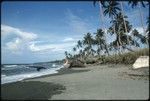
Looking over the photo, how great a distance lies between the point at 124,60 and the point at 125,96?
26.4 m

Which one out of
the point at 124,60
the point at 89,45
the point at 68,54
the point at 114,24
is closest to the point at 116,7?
the point at 114,24

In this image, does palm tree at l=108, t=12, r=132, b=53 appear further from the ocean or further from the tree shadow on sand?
the tree shadow on sand

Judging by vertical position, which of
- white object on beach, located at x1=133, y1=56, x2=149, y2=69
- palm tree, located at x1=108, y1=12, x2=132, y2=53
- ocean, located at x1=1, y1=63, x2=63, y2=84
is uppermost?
palm tree, located at x1=108, y1=12, x2=132, y2=53

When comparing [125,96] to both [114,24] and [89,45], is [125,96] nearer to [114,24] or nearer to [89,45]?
[114,24]

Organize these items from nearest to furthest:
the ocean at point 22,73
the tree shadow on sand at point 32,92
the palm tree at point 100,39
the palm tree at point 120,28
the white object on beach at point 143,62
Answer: the tree shadow on sand at point 32,92 < the white object on beach at point 143,62 < the ocean at point 22,73 < the palm tree at point 120,28 < the palm tree at point 100,39

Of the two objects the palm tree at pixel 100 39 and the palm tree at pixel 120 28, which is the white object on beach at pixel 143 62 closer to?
the palm tree at pixel 120 28

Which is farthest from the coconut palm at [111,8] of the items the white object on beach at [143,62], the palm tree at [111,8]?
the white object on beach at [143,62]

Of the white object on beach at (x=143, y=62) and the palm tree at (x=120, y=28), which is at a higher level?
the palm tree at (x=120, y=28)

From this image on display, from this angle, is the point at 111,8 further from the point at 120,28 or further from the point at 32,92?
the point at 32,92

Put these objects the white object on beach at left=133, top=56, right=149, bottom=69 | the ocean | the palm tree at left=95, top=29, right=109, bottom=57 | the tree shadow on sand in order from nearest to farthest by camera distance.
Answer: the tree shadow on sand → the white object on beach at left=133, top=56, right=149, bottom=69 → the ocean → the palm tree at left=95, top=29, right=109, bottom=57

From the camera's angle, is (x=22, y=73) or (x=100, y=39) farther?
(x=100, y=39)

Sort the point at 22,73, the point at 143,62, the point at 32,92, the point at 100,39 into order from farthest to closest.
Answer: the point at 100,39
the point at 22,73
the point at 143,62
the point at 32,92

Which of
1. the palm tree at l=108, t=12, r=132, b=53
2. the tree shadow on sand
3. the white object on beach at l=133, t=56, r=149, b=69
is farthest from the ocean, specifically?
the palm tree at l=108, t=12, r=132, b=53

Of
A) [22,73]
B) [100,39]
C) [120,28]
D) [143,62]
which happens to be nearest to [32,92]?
[143,62]
